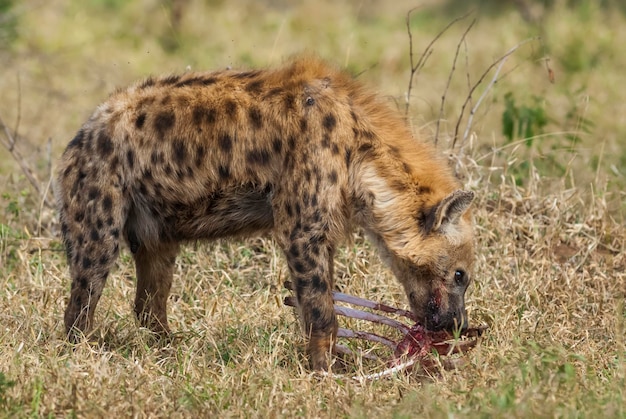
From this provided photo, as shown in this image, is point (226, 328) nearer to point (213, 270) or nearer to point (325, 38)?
point (213, 270)

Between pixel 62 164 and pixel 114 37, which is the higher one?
pixel 62 164

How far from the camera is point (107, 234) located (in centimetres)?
488

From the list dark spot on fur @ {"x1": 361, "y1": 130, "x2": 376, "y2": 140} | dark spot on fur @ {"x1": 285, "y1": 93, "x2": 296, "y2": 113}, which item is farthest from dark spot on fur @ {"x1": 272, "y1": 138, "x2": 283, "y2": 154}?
dark spot on fur @ {"x1": 361, "y1": 130, "x2": 376, "y2": 140}

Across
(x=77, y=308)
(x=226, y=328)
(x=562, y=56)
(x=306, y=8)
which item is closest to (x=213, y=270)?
(x=226, y=328)

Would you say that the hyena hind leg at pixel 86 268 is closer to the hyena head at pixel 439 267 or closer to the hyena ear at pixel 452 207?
the hyena head at pixel 439 267

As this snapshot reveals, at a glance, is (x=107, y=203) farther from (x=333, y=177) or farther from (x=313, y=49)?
(x=313, y=49)

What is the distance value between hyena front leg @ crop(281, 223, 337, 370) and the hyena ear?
0.50m

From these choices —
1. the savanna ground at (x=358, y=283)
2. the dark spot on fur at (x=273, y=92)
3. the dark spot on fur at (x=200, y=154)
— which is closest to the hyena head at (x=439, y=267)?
the savanna ground at (x=358, y=283)

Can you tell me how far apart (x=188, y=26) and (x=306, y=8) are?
1.66 m

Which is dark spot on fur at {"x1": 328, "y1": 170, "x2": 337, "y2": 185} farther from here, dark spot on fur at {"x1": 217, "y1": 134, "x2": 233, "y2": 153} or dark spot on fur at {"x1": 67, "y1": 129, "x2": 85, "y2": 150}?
dark spot on fur at {"x1": 67, "y1": 129, "x2": 85, "y2": 150}

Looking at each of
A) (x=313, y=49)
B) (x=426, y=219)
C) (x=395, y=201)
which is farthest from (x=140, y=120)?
(x=313, y=49)

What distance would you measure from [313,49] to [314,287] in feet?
18.1

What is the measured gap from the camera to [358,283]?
5891mm

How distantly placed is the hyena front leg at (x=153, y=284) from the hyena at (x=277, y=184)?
0.81 ft
